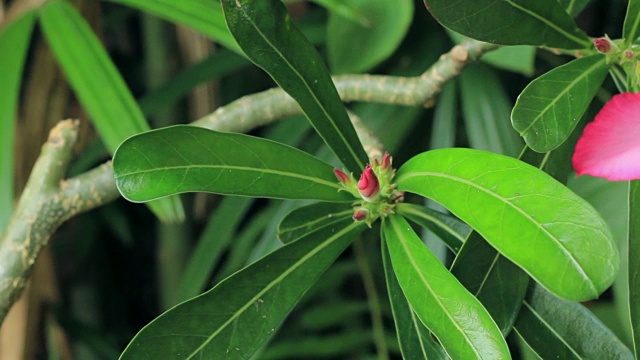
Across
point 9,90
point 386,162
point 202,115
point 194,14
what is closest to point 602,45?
point 386,162

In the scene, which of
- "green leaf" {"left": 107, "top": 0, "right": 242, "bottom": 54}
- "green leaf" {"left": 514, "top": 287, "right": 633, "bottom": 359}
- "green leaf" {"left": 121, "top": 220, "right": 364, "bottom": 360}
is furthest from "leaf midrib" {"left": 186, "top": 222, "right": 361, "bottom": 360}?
"green leaf" {"left": 107, "top": 0, "right": 242, "bottom": 54}

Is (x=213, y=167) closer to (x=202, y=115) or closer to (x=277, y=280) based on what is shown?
(x=277, y=280)

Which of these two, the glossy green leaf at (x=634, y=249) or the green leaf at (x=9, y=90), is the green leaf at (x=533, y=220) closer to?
the glossy green leaf at (x=634, y=249)

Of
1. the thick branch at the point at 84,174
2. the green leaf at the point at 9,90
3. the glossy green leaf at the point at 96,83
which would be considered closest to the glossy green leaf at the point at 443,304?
the thick branch at the point at 84,174

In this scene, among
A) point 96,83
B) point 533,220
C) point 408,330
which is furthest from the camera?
point 96,83

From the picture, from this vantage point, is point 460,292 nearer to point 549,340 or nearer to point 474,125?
point 549,340
